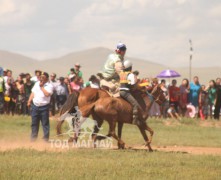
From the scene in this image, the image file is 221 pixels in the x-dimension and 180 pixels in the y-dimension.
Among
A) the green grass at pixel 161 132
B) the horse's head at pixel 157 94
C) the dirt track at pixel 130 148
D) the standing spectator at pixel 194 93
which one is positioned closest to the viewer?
the dirt track at pixel 130 148

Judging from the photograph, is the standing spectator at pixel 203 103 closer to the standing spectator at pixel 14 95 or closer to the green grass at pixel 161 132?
the green grass at pixel 161 132

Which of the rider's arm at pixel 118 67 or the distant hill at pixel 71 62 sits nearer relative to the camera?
the rider's arm at pixel 118 67

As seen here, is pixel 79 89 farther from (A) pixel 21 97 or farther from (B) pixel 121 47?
(B) pixel 121 47

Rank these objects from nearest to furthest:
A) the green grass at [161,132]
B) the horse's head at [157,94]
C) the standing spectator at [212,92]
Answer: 1. the horse's head at [157,94]
2. the green grass at [161,132]
3. the standing spectator at [212,92]

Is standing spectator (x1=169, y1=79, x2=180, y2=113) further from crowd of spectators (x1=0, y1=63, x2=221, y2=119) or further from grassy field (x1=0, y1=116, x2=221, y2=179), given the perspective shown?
grassy field (x1=0, y1=116, x2=221, y2=179)

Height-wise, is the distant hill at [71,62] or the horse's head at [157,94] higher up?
the distant hill at [71,62]

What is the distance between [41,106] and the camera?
19.3 metres

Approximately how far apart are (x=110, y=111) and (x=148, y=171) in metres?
4.51

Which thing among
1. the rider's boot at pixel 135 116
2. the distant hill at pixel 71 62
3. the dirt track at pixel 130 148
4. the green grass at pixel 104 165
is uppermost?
the distant hill at pixel 71 62

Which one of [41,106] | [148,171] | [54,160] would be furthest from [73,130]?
[148,171]

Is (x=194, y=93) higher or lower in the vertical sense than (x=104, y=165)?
higher

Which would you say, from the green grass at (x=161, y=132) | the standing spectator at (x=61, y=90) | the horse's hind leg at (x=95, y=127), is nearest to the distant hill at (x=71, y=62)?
the standing spectator at (x=61, y=90)

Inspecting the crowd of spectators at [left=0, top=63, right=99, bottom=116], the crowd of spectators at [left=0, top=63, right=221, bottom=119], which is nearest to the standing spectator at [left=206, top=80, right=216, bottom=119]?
the crowd of spectators at [left=0, top=63, right=221, bottom=119]

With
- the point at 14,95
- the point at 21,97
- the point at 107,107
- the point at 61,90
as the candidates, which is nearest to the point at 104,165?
the point at 107,107
